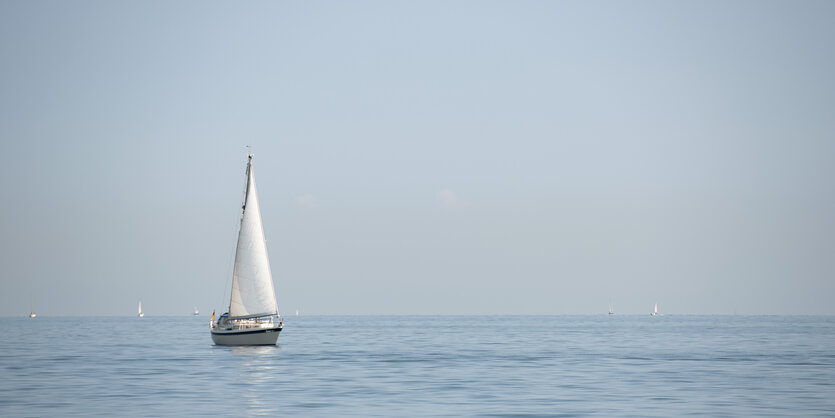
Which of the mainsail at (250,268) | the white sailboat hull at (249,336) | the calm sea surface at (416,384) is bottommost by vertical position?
the calm sea surface at (416,384)

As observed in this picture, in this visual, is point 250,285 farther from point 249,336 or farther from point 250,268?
point 249,336

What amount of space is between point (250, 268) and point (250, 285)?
5.97 ft

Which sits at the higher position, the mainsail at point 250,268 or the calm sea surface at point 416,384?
the mainsail at point 250,268

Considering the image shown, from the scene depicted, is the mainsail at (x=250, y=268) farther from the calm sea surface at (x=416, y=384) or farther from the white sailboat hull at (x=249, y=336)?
the calm sea surface at (x=416, y=384)

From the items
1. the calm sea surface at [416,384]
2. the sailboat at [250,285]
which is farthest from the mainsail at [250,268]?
the calm sea surface at [416,384]

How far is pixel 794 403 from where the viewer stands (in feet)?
173

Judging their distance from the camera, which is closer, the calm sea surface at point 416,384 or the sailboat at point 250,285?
the calm sea surface at point 416,384

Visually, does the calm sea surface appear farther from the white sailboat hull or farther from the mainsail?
the mainsail

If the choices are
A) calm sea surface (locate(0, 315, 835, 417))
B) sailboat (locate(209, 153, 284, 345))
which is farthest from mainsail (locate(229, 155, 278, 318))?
calm sea surface (locate(0, 315, 835, 417))

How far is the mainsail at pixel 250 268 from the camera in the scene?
332 feet

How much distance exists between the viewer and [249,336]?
102312 mm

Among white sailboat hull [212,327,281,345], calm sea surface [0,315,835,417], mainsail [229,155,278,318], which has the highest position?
mainsail [229,155,278,318]

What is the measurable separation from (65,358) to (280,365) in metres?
27.6

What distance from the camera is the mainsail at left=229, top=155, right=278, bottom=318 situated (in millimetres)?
101312
